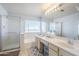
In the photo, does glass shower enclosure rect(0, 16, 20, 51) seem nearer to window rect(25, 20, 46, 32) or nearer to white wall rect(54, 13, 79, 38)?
window rect(25, 20, 46, 32)

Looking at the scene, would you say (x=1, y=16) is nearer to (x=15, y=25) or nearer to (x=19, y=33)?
(x=15, y=25)

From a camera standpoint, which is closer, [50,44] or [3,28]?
[3,28]

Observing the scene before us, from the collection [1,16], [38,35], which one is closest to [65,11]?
[38,35]

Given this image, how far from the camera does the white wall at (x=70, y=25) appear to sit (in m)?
1.84

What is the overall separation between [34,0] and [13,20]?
0.82m

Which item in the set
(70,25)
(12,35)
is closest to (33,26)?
(12,35)

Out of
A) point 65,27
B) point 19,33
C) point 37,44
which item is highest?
point 65,27

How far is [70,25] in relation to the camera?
1.92 m

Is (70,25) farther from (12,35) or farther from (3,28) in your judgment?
(3,28)

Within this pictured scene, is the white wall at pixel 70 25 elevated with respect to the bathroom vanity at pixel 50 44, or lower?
elevated

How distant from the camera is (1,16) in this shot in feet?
6.29

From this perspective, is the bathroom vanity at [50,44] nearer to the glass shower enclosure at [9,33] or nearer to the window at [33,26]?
the window at [33,26]

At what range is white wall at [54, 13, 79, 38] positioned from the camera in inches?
72.4

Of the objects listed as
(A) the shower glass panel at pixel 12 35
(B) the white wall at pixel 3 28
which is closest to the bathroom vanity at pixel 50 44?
(A) the shower glass panel at pixel 12 35
